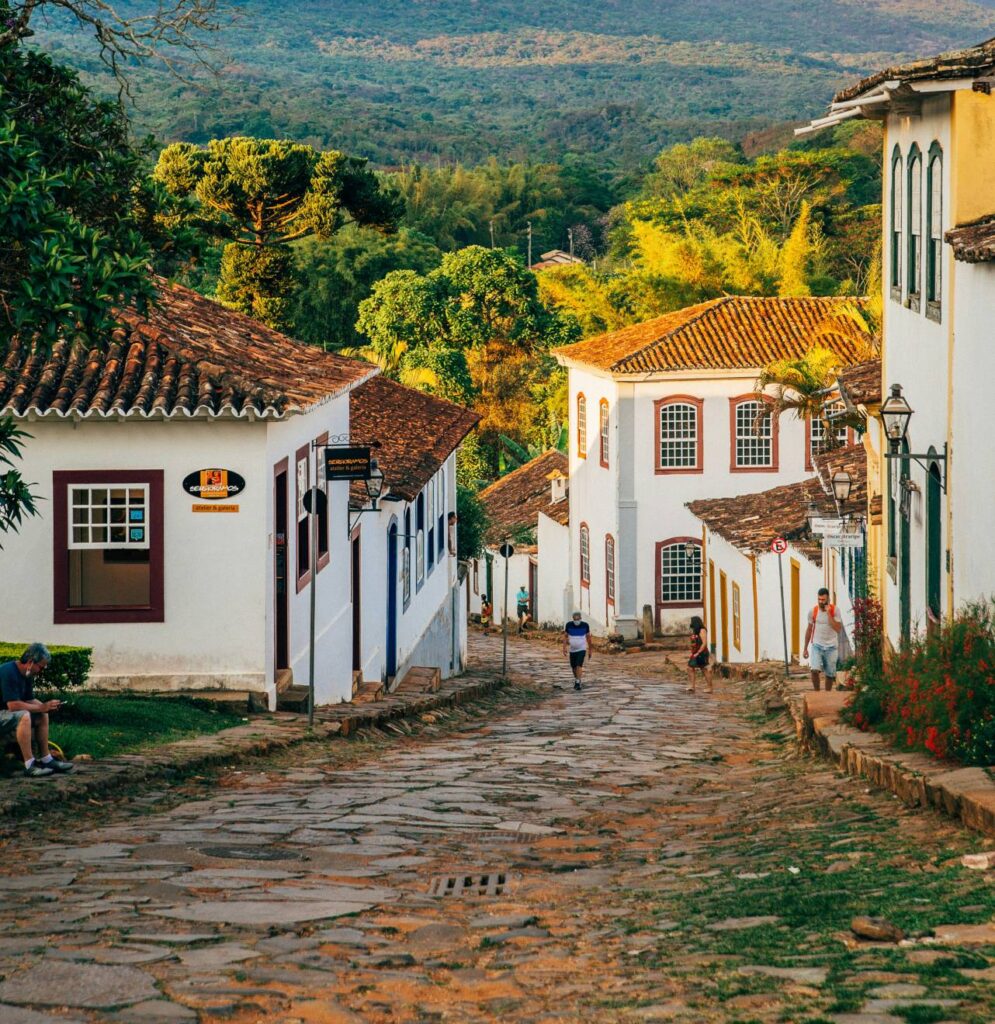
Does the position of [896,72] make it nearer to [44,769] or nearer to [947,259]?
[947,259]

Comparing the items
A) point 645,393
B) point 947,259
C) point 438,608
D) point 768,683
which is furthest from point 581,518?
point 947,259

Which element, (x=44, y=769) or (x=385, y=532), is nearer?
(x=44, y=769)

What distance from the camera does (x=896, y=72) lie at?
13.6 m

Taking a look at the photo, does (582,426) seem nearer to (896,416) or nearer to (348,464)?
(348,464)

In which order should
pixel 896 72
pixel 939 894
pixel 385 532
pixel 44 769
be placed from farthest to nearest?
1. pixel 385 532
2. pixel 896 72
3. pixel 44 769
4. pixel 939 894

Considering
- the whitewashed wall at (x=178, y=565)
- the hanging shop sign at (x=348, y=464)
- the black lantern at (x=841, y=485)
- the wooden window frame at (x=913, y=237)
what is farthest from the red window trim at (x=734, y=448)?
the wooden window frame at (x=913, y=237)

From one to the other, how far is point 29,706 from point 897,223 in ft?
30.6

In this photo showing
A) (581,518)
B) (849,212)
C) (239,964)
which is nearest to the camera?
(239,964)

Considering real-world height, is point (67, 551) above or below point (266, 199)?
below

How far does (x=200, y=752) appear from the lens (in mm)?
14609

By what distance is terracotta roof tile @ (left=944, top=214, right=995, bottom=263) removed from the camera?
11.8 meters

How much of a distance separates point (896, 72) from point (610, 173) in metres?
135

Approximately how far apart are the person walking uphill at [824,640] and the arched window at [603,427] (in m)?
20.1

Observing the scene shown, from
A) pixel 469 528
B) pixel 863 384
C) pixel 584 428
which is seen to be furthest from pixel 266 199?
pixel 863 384
